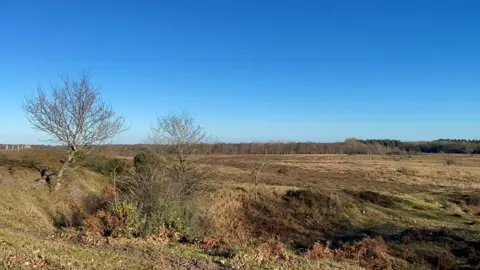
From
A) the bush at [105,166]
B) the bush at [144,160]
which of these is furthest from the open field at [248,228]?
the bush at [144,160]

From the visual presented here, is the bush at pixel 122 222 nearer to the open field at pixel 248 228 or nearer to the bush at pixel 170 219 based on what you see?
the bush at pixel 170 219

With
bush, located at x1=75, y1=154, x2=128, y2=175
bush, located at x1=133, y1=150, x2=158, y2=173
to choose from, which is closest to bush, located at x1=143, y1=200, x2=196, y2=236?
bush, located at x1=133, y1=150, x2=158, y2=173

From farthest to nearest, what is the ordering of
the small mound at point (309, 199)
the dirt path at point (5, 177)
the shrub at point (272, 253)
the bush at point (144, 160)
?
the small mound at point (309, 199) < the bush at point (144, 160) < the dirt path at point (5, 177) < the shrub at point (272, 253)

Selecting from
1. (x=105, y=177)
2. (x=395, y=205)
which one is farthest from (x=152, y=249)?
(x=395, y=205)

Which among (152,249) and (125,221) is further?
(125,221)

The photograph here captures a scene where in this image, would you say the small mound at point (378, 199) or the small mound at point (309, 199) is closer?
the small mound at point (309, 199)

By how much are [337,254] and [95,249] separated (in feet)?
24.7

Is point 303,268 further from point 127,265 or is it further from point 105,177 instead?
point 105,177

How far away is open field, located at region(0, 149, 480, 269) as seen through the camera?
798 centimetres

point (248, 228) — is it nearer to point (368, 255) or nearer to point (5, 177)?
point (368, 255)

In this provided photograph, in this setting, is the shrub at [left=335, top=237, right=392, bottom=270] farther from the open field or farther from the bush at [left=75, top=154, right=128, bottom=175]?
the bush at [left=75, top=154, right=128, bottom=175]

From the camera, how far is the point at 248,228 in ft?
74.3

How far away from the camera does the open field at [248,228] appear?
314 inches

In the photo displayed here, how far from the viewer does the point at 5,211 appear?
14789mm
